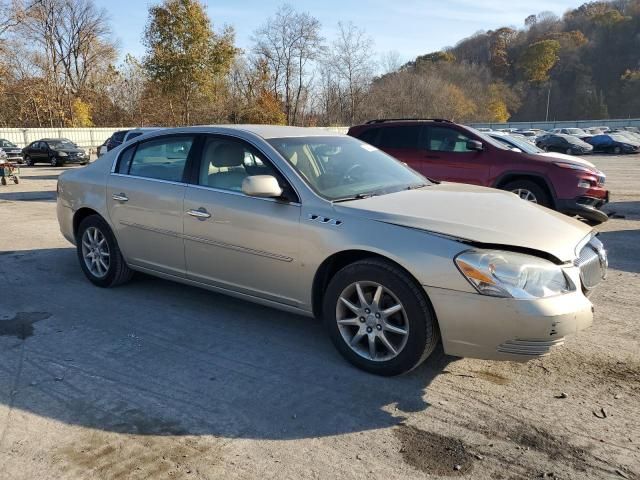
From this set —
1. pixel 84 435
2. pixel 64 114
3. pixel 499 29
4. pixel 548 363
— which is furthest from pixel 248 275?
pixel 499 29

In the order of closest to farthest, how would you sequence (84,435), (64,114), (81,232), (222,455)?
(222,455) < (84,435) < (81,232) < (64,114)

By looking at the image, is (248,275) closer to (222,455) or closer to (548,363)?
(222,455)

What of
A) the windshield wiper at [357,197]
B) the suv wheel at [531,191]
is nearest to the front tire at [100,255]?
the windshield wiper at [357,197]

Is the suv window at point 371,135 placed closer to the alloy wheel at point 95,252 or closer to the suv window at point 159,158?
the suv window at point 159,158

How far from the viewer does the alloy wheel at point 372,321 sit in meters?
3.48

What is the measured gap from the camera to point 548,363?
3801mm

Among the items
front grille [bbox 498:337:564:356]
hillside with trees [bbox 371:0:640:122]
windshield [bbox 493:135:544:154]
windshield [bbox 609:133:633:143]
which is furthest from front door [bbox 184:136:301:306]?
hillside with trees [bbox 371:0:640:122]

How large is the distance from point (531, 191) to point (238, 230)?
6.23m

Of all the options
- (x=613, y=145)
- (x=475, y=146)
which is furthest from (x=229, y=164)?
(x=613, y=145)

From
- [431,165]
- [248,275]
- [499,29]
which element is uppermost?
[499,29]

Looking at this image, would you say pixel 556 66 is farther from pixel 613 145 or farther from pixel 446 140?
pixel 446 140

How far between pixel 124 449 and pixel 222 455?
52 cm

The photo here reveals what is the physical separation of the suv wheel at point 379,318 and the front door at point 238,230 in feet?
1.35

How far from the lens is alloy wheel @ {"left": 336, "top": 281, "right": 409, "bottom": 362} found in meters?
3.48
